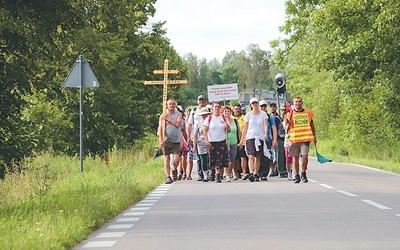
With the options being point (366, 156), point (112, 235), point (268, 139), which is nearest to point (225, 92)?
point (366, 156)

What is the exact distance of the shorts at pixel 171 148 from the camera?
22.0 m

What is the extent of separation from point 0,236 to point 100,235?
1466 mm

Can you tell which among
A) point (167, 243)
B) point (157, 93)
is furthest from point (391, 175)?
point (157, 93)

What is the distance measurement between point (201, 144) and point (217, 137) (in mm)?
828

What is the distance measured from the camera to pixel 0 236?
980 centimetres

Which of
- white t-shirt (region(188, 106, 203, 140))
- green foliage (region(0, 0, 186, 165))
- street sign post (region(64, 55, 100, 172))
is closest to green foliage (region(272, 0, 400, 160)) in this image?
green foliage (region(0, 0, 186, 165))

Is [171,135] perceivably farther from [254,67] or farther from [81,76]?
[254,67]

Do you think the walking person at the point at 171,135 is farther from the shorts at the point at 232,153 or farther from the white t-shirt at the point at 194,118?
the shorts at the point at 232,153

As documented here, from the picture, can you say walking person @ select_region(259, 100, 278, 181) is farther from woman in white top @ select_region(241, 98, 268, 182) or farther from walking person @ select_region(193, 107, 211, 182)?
walking person @ select_region(193, 107, 211, 182)

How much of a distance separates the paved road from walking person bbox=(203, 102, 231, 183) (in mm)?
2406

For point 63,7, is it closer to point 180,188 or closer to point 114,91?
point 180,188

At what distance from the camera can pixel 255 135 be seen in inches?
864

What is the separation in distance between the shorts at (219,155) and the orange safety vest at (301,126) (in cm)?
210

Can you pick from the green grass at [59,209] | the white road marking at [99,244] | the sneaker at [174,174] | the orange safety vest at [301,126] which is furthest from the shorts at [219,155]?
the white road marking at [99,244]
